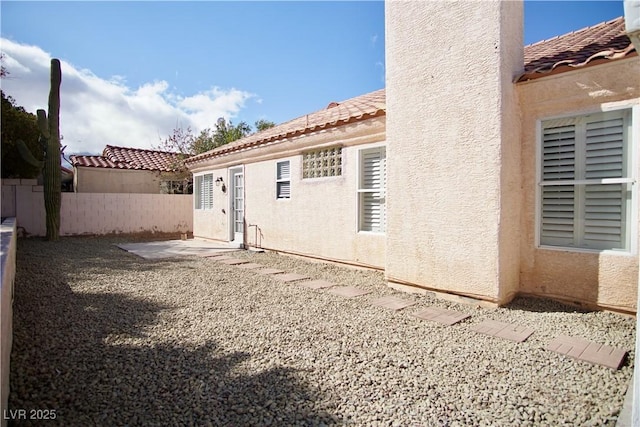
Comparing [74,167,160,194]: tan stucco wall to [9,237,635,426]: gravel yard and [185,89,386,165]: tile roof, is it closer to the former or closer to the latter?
[185,89,386,165]: tile roof

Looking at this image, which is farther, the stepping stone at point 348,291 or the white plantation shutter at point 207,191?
the white plantation shutter at point 207,191

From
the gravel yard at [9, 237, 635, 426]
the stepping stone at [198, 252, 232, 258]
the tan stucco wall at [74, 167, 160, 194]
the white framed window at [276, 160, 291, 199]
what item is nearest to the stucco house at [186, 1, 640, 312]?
the gravel yard at [9, 237, 635, 426]

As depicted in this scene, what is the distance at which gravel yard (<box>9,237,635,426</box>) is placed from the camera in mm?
2789

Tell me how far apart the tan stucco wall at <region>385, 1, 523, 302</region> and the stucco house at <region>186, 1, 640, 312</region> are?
2 cm

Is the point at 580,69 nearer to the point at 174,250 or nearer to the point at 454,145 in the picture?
the point at 454,145

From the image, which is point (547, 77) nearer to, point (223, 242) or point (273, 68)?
point (273, 68)

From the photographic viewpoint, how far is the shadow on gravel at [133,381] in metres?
2.71

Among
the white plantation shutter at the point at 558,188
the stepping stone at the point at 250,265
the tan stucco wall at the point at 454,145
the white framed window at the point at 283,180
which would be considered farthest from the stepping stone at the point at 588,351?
the white framed window at the point at 283,180

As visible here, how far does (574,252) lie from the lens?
546 centimetres

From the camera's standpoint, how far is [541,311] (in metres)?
5.46

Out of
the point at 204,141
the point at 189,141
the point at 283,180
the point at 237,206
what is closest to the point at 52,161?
the point at 237,206

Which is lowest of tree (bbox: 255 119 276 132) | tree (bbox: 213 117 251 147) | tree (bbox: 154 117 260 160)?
tree (bbox: 154 117 260 160)

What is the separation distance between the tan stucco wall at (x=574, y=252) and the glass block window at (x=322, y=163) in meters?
4.70

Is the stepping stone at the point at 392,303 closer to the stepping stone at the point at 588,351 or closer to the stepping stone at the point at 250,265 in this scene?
the stepping stone at the point at 588,351
